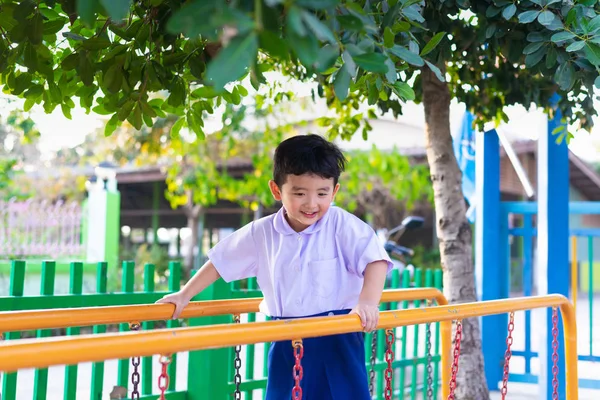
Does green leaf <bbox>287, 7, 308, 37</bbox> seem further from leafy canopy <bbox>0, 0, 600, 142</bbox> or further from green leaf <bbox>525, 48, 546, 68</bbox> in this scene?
green leaf <bbox>525, 48, 546, 68</bbox>

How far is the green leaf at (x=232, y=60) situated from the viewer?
1.03 meters

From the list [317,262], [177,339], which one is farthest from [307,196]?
[177,339]

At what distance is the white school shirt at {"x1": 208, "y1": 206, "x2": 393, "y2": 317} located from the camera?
8.20 feet

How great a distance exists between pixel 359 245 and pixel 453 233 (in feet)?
6.59

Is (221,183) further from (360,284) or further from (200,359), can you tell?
(360,284)

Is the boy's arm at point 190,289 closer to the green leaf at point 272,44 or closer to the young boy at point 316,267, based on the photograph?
the young boy at point 316,267

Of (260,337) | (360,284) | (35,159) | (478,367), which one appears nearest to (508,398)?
(478,367)

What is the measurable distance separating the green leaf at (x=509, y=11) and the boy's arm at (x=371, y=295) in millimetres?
910

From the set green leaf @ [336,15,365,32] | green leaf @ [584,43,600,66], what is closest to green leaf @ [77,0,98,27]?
green leaf @ [336,15,365,32]

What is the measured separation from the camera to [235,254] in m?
2.67

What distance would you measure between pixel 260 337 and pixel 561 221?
3522 millimetres

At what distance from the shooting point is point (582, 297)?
19.9 m

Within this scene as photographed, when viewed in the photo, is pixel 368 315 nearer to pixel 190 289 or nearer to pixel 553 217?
pixel 190 289

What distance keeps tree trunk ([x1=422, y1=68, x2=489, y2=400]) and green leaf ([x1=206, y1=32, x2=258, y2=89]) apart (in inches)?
134
